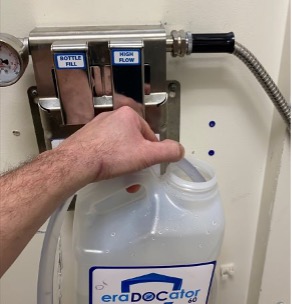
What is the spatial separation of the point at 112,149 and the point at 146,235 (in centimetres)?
16

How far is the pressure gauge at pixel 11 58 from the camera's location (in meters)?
0.53

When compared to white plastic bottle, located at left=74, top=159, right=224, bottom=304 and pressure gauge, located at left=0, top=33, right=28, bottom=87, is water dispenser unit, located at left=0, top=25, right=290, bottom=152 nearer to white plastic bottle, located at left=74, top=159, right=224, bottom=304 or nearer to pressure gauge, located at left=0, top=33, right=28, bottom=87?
pressure gauge, located at left=0, top=33, right=28, bottom=87

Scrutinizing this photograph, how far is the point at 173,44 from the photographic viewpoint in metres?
0.57

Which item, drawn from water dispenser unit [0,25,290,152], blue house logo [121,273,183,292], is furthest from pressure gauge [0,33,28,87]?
blue house logo [121,273,183,292]

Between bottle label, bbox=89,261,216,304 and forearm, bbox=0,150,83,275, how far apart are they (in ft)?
0.51

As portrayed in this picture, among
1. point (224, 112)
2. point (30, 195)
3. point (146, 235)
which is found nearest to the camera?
point (30, 195)

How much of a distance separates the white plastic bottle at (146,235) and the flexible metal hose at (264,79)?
177 millimetres

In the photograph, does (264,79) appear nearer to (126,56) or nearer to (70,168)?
(126,56)

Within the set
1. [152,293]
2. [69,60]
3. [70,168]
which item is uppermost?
[69,60]

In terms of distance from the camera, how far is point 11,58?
1.79 ft

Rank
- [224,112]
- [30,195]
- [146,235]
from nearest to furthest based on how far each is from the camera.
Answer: [30,195]
[146,235]
[224,112]

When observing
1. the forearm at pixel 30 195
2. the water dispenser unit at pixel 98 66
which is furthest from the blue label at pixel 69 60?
the forearm at pixel 30 195

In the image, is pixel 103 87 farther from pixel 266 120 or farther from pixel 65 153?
pixel 266 120

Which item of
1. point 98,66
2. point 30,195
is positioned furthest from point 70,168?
point 98,66
